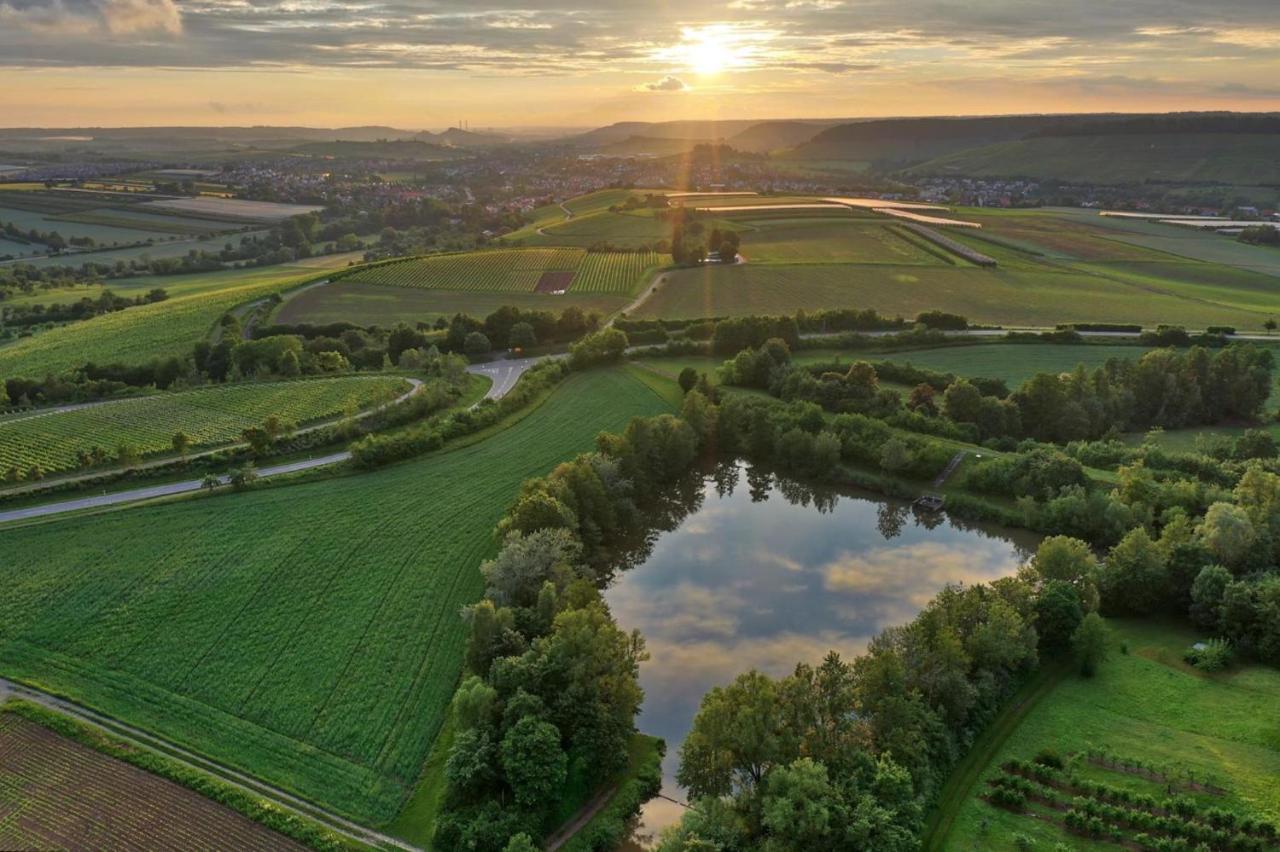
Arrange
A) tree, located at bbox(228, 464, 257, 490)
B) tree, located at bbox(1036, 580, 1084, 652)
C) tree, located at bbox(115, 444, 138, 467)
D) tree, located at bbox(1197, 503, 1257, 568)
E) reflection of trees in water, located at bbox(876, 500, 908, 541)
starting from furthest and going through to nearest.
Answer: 1. tree, located at bbox(115, 444, 138, 467)
2. reflection of trees in water, located at bbox(876, 500, 908, 541)
3. tree, located at bbox(228, 464, 257, 490)
4. tree, located at bbox(1197, 503, 1257, 568)
5. tree, located at bbox(1036, 580, 1084, 652)

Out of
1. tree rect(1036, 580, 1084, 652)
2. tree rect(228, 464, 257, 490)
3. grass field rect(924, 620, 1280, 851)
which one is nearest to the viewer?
grass field rect(924, 620, 1280, 851)

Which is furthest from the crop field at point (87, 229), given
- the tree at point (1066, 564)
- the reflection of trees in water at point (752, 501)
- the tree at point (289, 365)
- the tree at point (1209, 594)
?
the tree at point (1209, 594)

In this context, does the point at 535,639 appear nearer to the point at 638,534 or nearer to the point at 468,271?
the point at 638,534

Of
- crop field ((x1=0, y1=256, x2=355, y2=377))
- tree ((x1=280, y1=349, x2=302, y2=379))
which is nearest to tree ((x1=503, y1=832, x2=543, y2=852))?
tree ((x1=280, y1=349, x2=302, y2=379))

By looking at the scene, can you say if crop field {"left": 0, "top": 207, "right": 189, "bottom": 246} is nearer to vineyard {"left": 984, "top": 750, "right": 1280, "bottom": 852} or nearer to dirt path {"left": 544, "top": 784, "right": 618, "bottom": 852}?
dirt path {"left": 544, "top": 784, "right": 618, "bottom": 852}

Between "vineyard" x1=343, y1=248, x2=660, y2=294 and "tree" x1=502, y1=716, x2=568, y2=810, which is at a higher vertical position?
"vineyard" x1=343, y1=248, x2=660, y2=294

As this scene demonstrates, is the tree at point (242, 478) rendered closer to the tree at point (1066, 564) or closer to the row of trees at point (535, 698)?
the row of trees at point (535, 698)

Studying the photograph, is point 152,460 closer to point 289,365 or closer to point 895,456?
point 289,365
